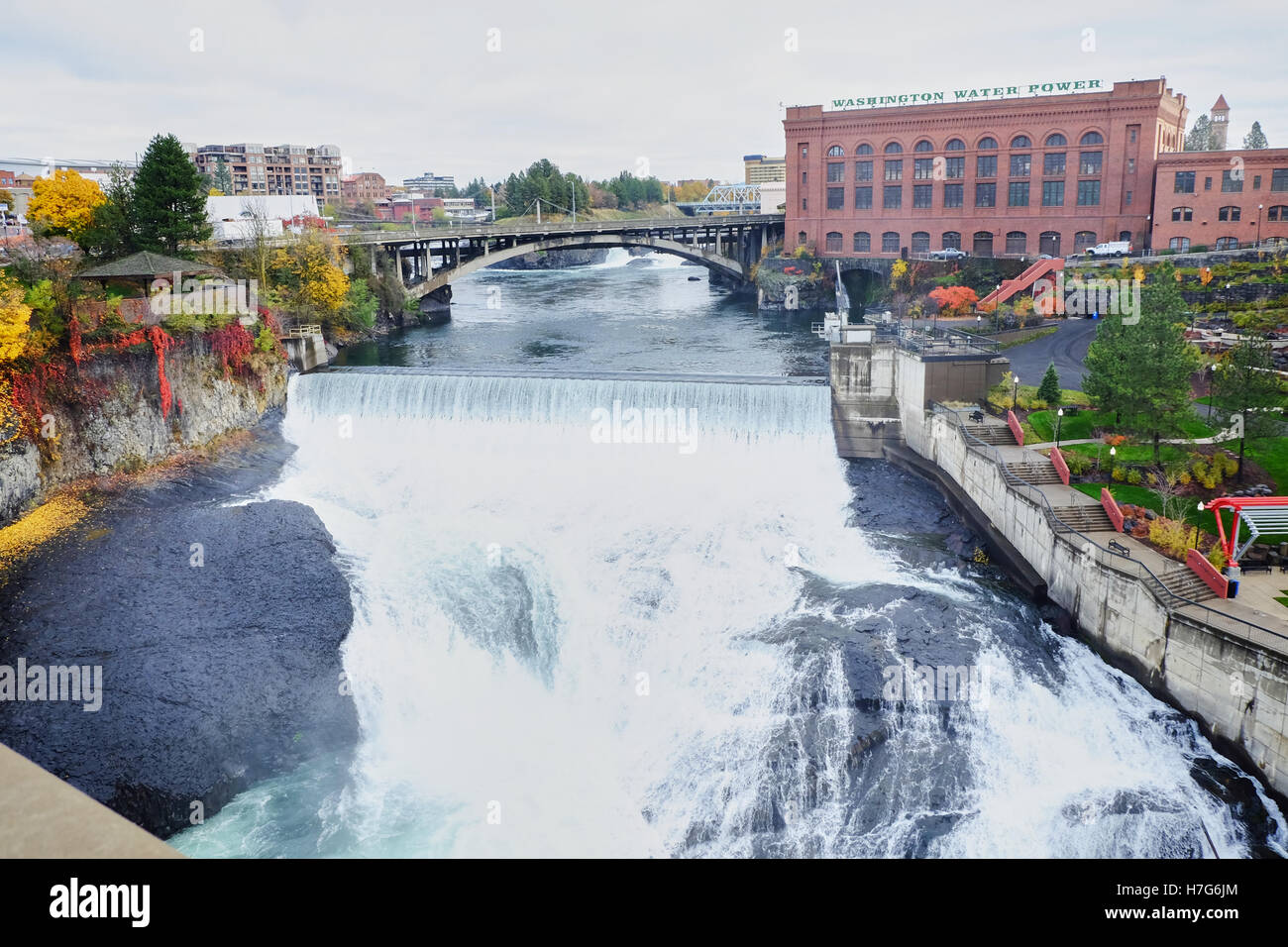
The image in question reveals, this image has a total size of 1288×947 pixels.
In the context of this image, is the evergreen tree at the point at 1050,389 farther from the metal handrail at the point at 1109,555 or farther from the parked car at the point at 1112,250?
the parked car at the point at 1112,250

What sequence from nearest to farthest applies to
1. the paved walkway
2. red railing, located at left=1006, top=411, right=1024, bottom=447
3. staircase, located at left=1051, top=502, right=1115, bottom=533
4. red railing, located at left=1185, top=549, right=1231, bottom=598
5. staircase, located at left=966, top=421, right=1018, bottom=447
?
1. the paved walkway
2. red railing, located at left=1185, top=549, right=1231, bottom=598
3. staircase, located at left=1051, top=502, right=1115, bottom=533
4. red railing, located at left=1006, top=411, right=1024, bottom=447
5. staircase, located at left=966, top=421, right=1018, bottom=447

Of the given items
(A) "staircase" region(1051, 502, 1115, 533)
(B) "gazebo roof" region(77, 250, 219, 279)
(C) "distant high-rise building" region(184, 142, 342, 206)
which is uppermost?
(C) "distant high-rise building" region(184, 142, 342, 206)

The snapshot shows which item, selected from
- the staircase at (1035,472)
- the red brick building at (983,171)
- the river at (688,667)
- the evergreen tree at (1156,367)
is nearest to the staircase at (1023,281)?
the red brick building at (983,171)

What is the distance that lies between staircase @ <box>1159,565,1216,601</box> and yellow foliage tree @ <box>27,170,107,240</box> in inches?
1838

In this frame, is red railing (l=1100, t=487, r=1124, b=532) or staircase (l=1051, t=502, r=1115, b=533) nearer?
red railing (l=1100, t=487, r=1124, b=532)

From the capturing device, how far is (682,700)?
1952cm

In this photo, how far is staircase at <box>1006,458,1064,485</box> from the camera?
26141 mm

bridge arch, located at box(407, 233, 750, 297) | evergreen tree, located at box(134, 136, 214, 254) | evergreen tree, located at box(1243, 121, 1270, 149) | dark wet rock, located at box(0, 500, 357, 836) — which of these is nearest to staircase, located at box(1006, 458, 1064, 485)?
dark wet rock, located at box(0, 500, 357, 836)

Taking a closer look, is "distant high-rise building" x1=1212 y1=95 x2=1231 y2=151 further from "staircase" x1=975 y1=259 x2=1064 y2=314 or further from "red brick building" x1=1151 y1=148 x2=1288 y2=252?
"staircase" x1=975 y1=259 x2=1064 y2=314

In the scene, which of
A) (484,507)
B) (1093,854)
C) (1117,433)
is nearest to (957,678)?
(1093,854)

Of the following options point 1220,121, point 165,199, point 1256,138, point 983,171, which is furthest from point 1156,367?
point 1256,138

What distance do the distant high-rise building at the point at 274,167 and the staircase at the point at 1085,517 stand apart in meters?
159

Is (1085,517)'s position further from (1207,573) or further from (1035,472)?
(1207,573)
